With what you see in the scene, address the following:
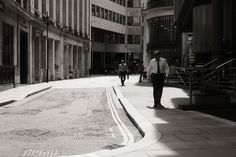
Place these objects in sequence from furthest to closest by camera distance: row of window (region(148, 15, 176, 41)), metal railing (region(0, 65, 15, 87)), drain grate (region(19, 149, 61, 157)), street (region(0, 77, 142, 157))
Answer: row of window (region(148, 15, 176, 41)) → metal railing (region(0, 65, 15, 87)) → street (region(0, 77, 142, 157)) → drain grate (region(19, 149, 61, 157))

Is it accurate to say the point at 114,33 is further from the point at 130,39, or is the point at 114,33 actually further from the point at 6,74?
the point at 6,74

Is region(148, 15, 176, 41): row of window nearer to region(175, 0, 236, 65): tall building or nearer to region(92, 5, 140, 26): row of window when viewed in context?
region(92, 5, 140, 26): row of window

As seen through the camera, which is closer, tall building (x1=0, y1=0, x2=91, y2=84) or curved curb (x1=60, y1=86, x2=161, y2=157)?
curved curb (x1=60, y1=86, x2=161, y2=157)

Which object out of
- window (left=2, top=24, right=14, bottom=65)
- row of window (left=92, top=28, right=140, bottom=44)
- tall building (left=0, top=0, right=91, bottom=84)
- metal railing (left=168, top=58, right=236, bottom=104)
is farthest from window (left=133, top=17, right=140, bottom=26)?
metal railing (left=168, top=58, right=236, bottom=104)

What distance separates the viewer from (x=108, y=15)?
273ft

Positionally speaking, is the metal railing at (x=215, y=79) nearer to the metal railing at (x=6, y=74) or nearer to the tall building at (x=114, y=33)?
the metal railing at (x=6, y=74)

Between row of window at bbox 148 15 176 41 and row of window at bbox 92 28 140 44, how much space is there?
23980 millimetres

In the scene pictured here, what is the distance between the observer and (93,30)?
80.3 meters

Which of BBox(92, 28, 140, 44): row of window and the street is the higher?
BBox(92, 28, 140, 44): row of window

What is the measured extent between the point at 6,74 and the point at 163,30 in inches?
1280

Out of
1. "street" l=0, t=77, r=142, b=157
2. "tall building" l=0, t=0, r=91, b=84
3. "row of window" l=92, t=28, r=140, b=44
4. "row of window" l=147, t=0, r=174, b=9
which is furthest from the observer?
"row of window" l=92, t=28, r=140, b=44

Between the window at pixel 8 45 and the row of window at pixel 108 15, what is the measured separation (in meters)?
46.0

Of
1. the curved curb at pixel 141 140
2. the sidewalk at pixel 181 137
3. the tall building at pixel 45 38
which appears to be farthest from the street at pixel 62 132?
the tall building at pixel 45 38

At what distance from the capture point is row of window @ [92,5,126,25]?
253ft
